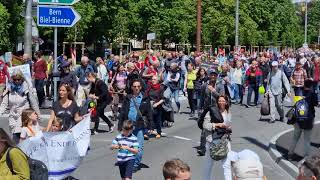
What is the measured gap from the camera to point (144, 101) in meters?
11.4

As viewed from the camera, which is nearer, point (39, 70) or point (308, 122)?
point (308, 122)

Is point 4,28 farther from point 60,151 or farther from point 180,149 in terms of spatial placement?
point 60,151

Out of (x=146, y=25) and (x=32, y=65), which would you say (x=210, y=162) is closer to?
(x=32, y=65)

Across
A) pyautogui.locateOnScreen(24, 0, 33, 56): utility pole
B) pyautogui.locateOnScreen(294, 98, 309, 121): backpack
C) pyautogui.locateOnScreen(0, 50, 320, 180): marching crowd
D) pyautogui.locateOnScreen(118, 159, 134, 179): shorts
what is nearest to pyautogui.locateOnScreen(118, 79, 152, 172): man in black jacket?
pyautogui.locateOnScreen(0, 50, 320, 180): marching crowd

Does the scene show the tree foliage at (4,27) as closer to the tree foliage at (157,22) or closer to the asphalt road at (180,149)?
the tree foliage at (157,22)

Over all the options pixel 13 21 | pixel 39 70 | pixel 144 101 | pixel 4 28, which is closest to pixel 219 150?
pixel 144 101

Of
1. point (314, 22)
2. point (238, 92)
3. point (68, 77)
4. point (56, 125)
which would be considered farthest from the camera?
point (314, 22)

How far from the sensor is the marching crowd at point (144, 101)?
9.23 m

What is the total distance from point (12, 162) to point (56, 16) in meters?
7.43

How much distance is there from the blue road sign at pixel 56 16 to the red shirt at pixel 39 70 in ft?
27.0

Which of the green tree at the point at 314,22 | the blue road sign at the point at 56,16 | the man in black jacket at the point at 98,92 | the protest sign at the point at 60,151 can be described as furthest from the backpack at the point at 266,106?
the green tree at the point at 314,22

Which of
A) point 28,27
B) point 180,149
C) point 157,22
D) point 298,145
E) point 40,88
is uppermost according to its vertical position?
point 157,22

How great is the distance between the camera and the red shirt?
21.0 meters

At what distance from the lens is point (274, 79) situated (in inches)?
723
